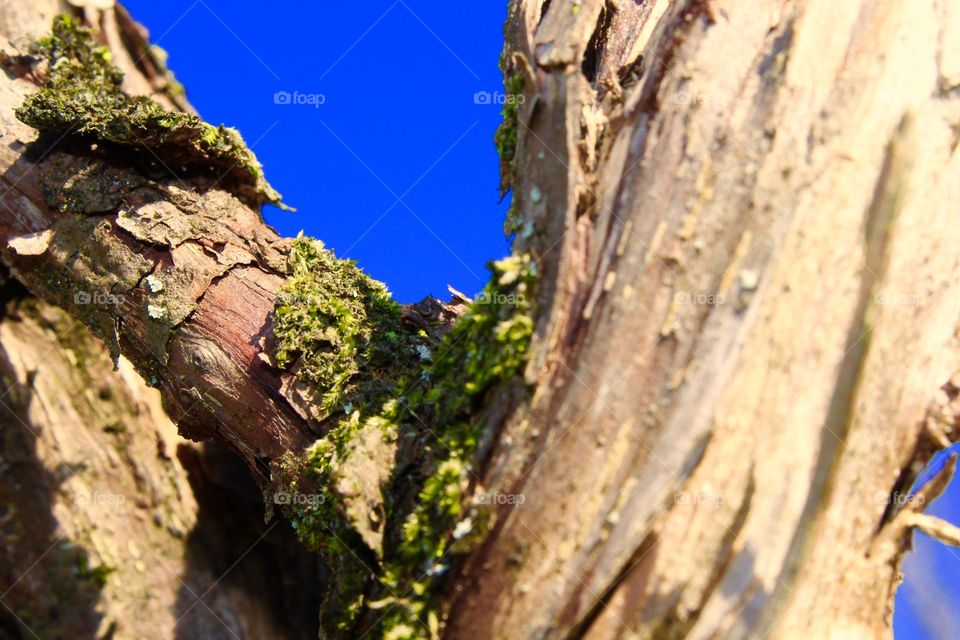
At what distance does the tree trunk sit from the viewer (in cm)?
180

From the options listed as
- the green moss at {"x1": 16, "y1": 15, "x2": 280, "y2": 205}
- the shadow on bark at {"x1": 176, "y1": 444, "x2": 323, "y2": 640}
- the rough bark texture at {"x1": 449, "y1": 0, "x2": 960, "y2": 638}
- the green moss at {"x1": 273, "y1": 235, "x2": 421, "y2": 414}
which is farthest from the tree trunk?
the green moss at {"x1": 16, "y1": 15, "x2": 280, "y2": 205}

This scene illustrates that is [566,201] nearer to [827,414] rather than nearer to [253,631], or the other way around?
[827,414]

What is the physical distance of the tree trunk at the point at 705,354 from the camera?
1804mm

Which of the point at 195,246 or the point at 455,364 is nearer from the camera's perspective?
the point at 455,364

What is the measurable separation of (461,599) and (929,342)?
4.65 feet

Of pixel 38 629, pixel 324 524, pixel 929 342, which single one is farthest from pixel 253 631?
pixel 929 342

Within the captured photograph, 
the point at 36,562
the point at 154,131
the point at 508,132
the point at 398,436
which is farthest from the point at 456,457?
the point at 36,562

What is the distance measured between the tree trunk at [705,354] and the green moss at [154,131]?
124 cm

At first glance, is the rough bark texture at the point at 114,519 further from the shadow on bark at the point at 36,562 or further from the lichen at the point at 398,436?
the lichen at the point at 398,436

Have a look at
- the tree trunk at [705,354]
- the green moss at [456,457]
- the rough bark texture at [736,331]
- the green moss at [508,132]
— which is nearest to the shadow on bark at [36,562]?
the tree trunk at [705,354]

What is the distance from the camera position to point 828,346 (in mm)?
1873

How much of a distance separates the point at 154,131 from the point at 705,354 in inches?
82.2

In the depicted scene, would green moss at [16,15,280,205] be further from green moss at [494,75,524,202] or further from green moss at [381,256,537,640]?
green moss at [381,256,537,640]

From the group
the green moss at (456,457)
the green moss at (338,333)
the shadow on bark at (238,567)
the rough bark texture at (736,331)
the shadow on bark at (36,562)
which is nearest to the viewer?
the rough bark texture at (736,331)
